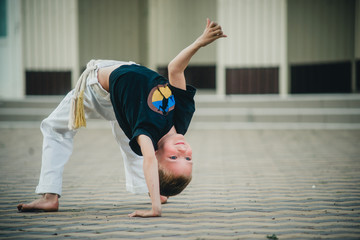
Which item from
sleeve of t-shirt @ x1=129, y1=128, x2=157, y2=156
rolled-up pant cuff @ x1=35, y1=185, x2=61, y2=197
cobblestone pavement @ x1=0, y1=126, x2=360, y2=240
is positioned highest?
sleeve of t-shirt @ x1=129, y1=128, x2=157, y2=156

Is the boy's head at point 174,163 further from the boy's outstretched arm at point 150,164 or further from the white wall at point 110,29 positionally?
the white wall at point 110,29

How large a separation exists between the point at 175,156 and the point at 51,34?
9.54 m

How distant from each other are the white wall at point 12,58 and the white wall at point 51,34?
0.57 feet

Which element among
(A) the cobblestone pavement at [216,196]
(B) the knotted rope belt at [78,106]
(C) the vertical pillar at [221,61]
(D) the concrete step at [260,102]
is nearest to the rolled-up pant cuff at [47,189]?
(A) the cobblestone pavement at [216,196]

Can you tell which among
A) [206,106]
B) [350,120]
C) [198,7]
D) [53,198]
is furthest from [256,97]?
[53,198]

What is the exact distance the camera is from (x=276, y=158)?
6.27m

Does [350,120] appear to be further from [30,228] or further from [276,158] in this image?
[30,228]

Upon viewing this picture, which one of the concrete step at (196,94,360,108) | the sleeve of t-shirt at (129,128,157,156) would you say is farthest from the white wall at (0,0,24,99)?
the sleeve of t-shirt at (129,128,157,156)

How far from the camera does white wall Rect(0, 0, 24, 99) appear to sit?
1182cm

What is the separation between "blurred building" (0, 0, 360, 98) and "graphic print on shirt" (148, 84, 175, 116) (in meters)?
8.51

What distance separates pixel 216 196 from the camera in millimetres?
4051

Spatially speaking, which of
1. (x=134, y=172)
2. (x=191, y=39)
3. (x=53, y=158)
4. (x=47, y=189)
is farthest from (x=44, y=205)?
(x=191, y=39)

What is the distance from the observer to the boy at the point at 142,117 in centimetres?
302

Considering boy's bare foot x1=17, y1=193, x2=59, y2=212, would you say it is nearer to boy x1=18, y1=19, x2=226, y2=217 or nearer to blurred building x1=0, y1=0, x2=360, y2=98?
boy x1=18, y1=19, x2=226, y2=217
